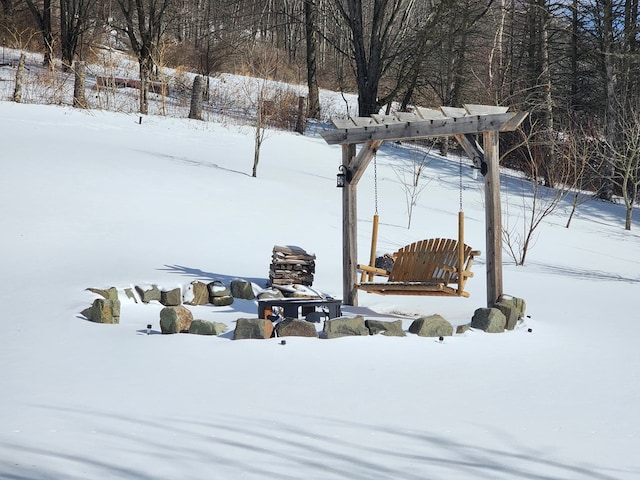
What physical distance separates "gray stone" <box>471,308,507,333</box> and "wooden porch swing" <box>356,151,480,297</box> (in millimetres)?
392

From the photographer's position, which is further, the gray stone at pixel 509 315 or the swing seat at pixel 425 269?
the swing seat at pixel 425 269

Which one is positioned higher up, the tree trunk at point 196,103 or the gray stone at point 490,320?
the tree trunk at point 196,103

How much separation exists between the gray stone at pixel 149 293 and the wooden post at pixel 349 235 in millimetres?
2152

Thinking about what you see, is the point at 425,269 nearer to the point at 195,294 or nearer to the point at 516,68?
the point at 195,294

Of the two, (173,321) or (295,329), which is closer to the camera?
(295,329)

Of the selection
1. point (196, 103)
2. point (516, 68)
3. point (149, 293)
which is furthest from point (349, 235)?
point (516, 68)

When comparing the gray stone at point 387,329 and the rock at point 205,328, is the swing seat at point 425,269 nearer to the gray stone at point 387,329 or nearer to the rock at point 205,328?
the gray stone at point 387,329

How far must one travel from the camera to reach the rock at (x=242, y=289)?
1018 centimetres

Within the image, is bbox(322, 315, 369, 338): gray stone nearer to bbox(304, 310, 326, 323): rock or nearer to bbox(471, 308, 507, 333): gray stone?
bbox(304, 310, 326, 323): rock

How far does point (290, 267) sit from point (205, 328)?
2643 millimetres

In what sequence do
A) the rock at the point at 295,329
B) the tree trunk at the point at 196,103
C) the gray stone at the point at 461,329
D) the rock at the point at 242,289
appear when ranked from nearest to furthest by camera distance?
the rock at the point at 295,329, the gray stone at the point at 461,329, the rock at the point at 242,289, the tree trunk at the point at 196,103

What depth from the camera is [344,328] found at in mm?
7805

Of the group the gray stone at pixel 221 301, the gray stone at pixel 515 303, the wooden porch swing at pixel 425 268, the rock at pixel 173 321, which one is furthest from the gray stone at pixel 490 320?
the gray stone at pixel 221 301

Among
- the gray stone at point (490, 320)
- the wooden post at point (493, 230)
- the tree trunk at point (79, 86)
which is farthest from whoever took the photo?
the tree trunk at point (79, 86)
